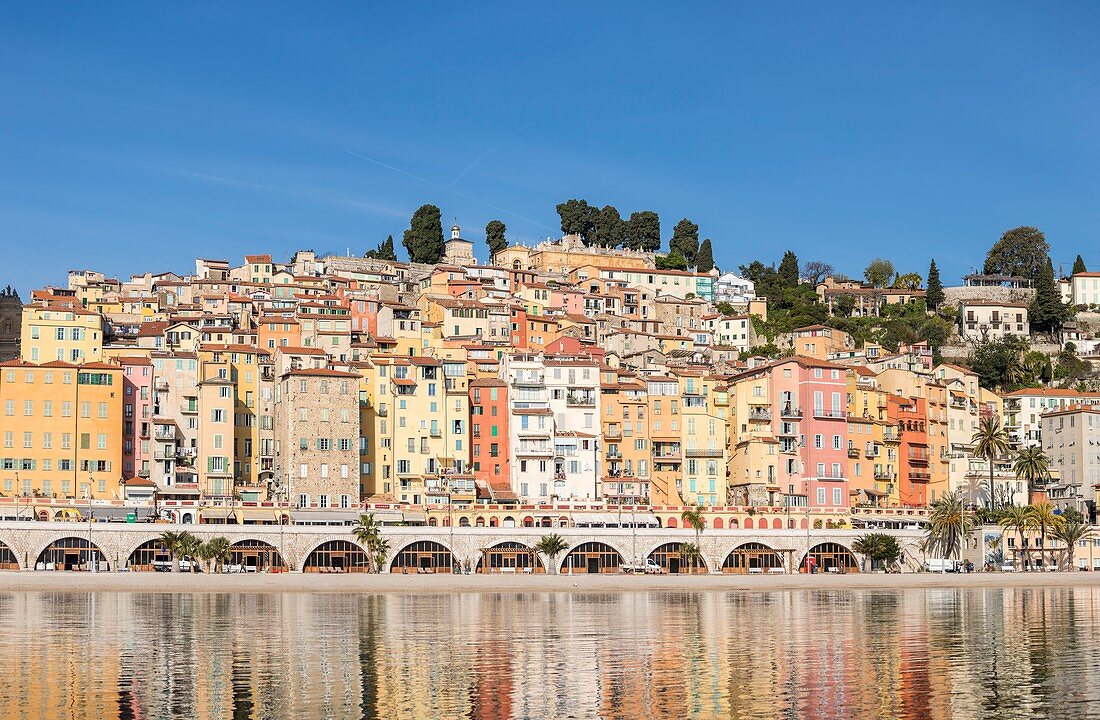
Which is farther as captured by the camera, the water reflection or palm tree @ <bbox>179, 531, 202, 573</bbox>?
palm tree @ <bbox>179, 531, 202, 573</bbox>

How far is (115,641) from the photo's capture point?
55312 millimetres

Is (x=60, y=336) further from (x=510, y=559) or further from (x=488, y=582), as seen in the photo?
(x=488, y=582)

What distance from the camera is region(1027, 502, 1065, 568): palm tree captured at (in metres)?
111

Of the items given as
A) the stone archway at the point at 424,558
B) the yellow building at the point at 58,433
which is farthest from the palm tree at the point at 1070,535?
the yellow building at the point at 58,433

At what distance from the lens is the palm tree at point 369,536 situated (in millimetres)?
97625

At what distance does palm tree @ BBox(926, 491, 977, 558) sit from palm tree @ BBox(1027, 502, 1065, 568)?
428 cm

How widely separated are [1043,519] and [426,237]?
9512 cm

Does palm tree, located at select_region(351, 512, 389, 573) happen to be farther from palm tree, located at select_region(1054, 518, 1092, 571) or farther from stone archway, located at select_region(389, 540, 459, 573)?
palm tree, located at select_region(1054, 518, 1092, 571)

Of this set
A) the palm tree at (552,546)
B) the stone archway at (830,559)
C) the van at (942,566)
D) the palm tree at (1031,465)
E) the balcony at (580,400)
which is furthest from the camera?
the palm tree at (1031,465)

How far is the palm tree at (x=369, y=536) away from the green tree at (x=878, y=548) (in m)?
34.2

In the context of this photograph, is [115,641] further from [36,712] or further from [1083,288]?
[1083,288]

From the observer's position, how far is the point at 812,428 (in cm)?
11956

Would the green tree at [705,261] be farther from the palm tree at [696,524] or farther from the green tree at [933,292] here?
the palm tree at [696,524]

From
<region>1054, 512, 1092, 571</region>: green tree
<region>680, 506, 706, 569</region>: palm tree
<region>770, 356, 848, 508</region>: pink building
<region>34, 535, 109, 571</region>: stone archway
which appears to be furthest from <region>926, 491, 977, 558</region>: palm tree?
<region>34, 535, 109, 571</region>: stone archway
